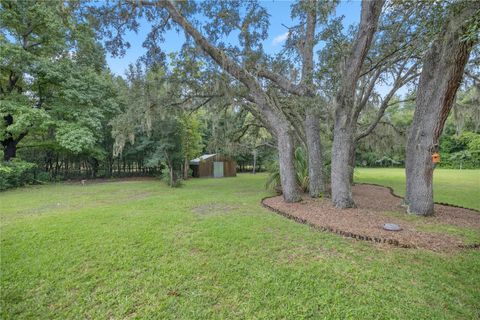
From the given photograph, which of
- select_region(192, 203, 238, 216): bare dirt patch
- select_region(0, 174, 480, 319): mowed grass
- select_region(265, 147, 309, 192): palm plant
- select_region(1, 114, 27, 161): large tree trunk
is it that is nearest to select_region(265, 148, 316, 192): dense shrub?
select_region(265, 147, 309, 192): palm plant

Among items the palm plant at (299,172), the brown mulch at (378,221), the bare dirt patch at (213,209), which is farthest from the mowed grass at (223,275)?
the palm plant at (299,172)

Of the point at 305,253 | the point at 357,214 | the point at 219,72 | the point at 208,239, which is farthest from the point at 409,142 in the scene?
the point at 219,72

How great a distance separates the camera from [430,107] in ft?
13.2

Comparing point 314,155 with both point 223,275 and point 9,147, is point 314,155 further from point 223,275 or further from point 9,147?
point 9,147

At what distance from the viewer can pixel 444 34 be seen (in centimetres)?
359

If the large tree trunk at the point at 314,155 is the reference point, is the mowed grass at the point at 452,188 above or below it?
below

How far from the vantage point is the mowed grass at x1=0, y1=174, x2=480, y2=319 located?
184 centimetres

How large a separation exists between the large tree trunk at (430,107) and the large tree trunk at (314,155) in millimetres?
2013

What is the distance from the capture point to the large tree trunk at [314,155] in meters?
5.97

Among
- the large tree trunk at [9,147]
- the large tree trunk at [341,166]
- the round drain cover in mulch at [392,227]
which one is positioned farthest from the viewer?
the large tree trunk at [9,147]

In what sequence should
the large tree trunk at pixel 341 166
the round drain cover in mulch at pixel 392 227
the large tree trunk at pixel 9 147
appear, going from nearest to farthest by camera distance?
the round drain cover in mulch at pixel 392 227
the large tree trunk at pixel 341 166
the large tree trunk at pixel 9 147

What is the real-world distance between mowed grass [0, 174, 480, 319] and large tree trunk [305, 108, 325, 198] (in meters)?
2.59

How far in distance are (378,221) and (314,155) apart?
2.51 meters

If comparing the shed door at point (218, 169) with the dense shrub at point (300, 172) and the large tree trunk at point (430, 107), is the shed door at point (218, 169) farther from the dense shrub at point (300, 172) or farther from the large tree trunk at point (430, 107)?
the large tree trunk at point (430, 107)
